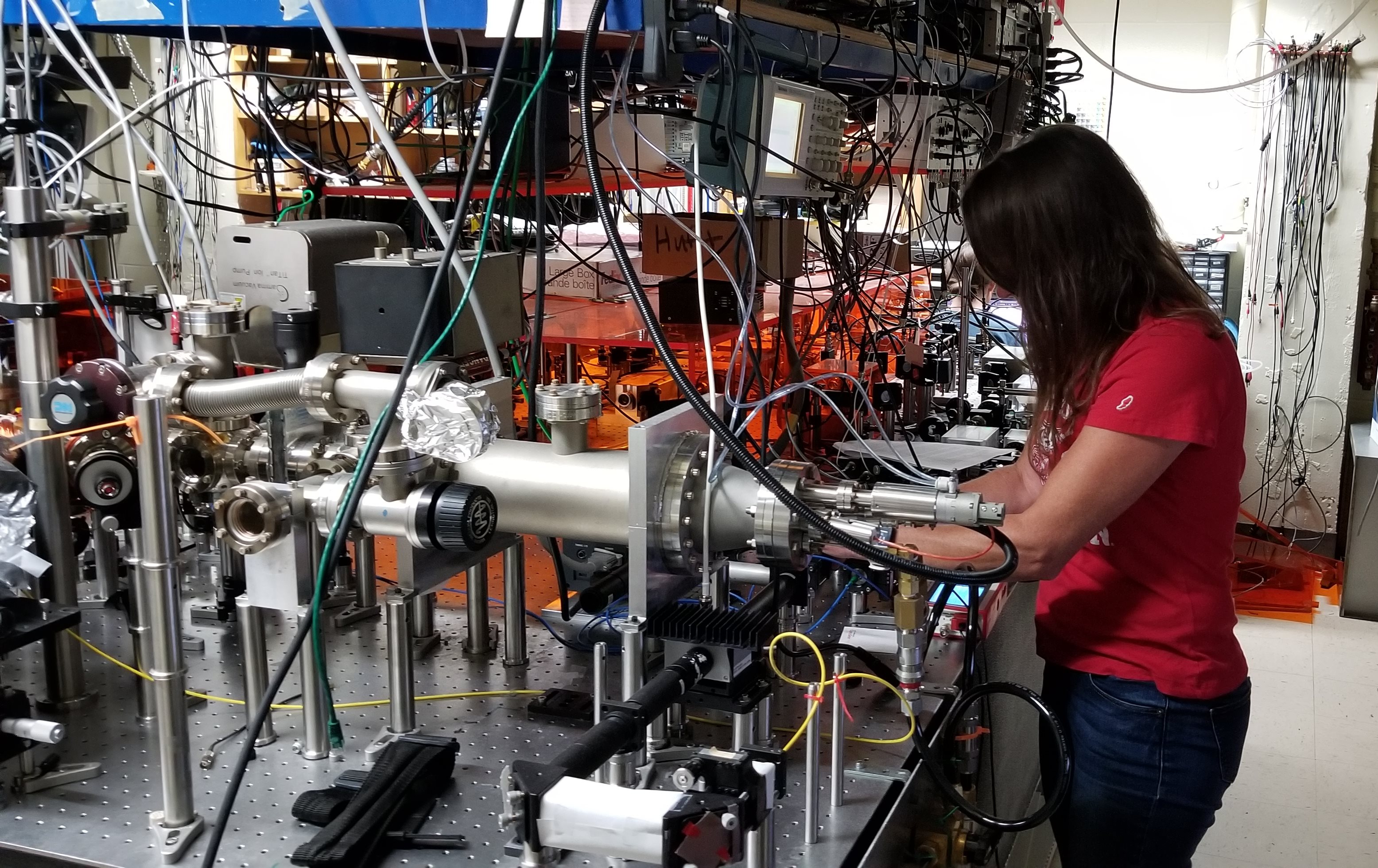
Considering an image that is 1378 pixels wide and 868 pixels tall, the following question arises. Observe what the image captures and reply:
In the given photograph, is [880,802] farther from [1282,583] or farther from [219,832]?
[1282,583]

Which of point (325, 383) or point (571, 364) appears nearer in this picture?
point (325, 383)

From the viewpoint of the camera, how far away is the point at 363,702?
4.37 feet

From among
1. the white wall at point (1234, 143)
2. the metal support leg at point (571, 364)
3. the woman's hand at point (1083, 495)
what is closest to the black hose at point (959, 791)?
the woman's hand at point (1083, 495)

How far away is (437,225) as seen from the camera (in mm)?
1095

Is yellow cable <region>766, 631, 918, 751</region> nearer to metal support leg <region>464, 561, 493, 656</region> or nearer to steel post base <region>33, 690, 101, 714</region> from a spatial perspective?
metal support leg <region>464, 561, 493, 656</region>

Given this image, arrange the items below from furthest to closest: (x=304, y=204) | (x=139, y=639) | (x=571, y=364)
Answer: (x=571, y=364)
(x=304, y=204)
(x=139, y=639)

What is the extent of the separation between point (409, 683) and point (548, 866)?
278mm

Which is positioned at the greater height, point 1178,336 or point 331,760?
point 1178,336

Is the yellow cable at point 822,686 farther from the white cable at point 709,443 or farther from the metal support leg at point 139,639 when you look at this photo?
the metal support leg at point 139,639

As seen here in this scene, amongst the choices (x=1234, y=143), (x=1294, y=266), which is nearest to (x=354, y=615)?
(x=1294, y=266)

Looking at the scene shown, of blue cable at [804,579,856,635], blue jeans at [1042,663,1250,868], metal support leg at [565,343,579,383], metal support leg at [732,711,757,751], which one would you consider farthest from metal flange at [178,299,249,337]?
metal support leg at [565,343,579,383]

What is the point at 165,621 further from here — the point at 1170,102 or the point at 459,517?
the point at 1170,102

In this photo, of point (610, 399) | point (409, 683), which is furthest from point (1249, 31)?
point (409, 683)

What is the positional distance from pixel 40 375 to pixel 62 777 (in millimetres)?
401
